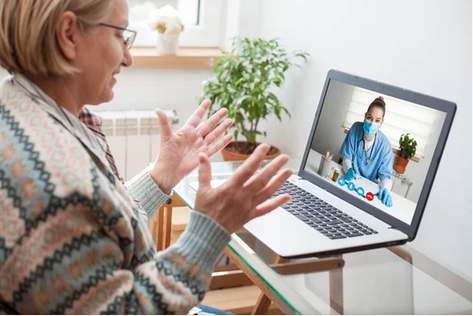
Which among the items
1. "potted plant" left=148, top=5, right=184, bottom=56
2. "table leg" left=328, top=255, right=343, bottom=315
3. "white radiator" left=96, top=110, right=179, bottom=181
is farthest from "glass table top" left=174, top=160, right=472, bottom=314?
"potted plant" left=148, top=5, right=184, bottom=56

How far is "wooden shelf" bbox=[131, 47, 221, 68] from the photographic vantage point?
2781 millimetres

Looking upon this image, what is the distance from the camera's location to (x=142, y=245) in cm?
100

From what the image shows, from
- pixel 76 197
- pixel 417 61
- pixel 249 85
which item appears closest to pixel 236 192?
pixel 76 197

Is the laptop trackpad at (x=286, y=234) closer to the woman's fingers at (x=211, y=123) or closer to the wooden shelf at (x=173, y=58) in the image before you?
the woman's fingers at (x=211, y=123)

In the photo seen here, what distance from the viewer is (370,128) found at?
4.71ft

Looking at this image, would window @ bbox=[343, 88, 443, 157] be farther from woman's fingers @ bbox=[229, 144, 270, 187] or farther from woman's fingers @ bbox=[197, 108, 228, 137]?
woman's fingers @ bbox=[229, 144, 270, 187]

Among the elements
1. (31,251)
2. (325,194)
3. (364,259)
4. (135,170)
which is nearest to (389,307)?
(364,259)

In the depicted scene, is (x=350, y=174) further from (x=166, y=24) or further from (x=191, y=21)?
(x=191, y=21)

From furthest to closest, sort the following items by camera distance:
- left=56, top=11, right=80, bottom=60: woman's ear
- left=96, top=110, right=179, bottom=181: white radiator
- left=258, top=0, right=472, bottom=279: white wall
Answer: left=96, top=110, right=179, bottom=181: white radiator, left=258, top=0, right=472, bottom=279: white wall, left=56, top=11, right=80, bottom=60: woman's ear

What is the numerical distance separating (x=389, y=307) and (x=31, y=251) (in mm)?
621

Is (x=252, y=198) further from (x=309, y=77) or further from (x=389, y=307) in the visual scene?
(x=309, y=77)

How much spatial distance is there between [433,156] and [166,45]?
1796 millimetres

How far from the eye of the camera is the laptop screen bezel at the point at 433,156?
4.14ft

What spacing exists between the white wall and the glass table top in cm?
7
